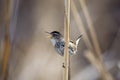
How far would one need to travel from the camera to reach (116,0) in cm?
244

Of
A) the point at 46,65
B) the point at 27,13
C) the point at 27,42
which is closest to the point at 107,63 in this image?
the point at 46,65

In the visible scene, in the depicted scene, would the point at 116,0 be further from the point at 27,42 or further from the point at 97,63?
the point at 97,63

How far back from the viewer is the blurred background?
5.99 feet

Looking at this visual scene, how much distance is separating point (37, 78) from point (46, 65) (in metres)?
0.13

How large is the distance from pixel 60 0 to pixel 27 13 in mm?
248

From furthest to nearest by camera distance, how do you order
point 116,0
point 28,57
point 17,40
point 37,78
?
1. point 116,0
2. point 17,40
3. point 28,57
4. point 37,78

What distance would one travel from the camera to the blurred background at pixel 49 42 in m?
1.83

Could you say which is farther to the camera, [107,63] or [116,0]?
[116,0]

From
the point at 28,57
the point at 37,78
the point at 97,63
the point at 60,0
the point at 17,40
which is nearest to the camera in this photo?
the point at 97,63

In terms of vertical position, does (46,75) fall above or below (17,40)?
below

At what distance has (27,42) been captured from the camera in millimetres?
2008

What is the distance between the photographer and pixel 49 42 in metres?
2.05

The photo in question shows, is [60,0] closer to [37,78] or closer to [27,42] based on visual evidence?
[27,42]

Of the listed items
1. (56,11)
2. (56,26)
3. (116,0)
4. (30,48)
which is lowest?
(30,48)
